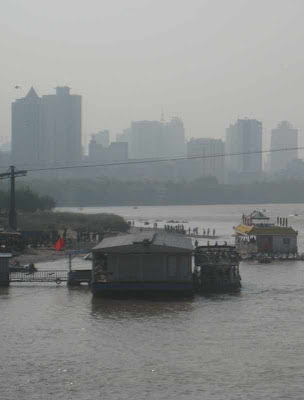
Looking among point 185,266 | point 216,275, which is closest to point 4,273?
point 185,266

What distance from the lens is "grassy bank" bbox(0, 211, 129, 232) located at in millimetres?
70500

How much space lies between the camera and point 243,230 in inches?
2135

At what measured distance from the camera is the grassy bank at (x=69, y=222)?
231ft

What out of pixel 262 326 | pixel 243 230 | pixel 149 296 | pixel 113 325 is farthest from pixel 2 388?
pixel 243 230

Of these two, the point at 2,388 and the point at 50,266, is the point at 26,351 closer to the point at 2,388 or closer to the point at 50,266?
the point at 2,388

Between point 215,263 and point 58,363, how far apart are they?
525 inches

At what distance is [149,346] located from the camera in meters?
23.4

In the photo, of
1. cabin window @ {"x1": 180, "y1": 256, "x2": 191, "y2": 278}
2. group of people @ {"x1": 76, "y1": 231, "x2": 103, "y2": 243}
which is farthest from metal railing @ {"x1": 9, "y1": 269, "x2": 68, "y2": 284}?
group of people @ {"x1": 76, "y1": 231, "x2": 103, "y2": 243}

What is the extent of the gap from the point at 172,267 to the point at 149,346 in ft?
26.2

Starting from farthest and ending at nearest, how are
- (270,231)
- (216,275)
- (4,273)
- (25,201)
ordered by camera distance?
(25,201)
(270,231)
(4,273)
(216,275)

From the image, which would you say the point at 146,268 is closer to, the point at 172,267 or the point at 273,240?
the point at 172,267

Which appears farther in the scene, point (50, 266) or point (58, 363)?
point (50, 266)

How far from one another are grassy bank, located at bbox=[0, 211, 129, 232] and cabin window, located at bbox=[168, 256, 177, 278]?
36.0 meters

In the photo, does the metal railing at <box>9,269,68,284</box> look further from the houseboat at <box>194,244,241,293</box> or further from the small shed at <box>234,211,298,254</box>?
the small shed at <box>234,211,298,254</box>
